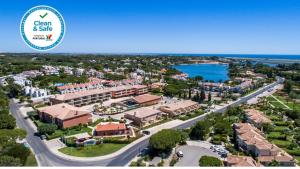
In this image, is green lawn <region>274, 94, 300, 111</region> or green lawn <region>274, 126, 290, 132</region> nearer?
green lawn <region>274, 126, 290, 132</region>

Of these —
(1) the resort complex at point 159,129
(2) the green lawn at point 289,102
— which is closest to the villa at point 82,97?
(1) the resort complex at point 159,129

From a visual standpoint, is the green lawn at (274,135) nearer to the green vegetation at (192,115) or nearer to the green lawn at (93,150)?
the green vegetation at (192,115)

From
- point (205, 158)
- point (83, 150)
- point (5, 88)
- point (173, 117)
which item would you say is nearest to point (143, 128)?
point (173, 117)

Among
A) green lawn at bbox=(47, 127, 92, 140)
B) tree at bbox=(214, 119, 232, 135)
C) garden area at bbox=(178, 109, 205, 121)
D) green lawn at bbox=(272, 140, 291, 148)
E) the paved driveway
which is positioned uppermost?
tree at bbox=(214, 119, 232, 135)

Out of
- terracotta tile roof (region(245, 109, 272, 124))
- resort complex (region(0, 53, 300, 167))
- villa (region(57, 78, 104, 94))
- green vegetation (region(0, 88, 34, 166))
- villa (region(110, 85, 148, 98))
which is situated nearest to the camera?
green vegetation (region(0, 88, 34, 166))

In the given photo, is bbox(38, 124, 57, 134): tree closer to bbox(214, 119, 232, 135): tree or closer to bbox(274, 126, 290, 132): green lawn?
bbox(214, 119, 232, 135): tree

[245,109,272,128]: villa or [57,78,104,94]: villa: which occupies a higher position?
[57,78,104,94]: villa

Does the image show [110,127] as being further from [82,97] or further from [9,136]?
[82,97]

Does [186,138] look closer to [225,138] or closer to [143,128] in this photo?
[225,138]

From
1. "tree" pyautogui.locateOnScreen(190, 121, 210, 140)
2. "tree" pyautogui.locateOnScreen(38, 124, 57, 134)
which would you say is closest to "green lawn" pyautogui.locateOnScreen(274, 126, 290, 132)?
"tree" pyautogui.locateOnScreen(190, 121, 210, 140)
